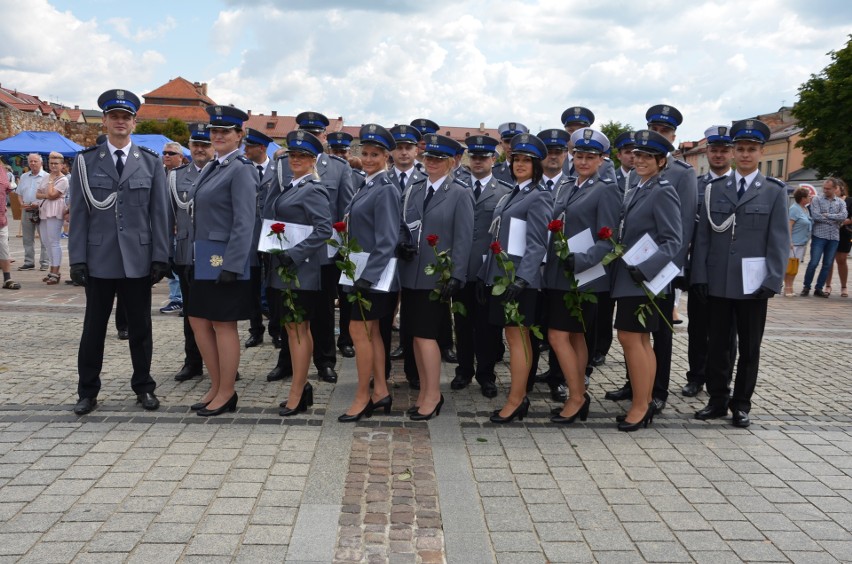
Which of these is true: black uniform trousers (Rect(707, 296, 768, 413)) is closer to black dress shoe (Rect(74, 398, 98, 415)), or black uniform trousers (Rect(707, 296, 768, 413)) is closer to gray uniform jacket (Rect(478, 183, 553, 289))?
gray uniform jacket (Rect(478, 183, 553, 289))

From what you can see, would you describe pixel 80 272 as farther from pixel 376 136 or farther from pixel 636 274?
pixel 636 274

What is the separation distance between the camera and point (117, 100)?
223 inches

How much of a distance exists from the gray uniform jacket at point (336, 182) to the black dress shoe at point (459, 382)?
2.02m

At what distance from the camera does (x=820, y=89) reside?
154 ft

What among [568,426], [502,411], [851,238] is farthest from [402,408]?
[851,238]

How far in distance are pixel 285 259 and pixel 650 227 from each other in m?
2.65

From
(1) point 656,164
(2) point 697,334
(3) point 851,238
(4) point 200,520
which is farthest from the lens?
(3) point 851,238

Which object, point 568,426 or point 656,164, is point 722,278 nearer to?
point 656,164

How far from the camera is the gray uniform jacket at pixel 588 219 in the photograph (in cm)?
546

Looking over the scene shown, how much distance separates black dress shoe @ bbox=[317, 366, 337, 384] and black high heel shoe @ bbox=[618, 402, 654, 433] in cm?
265

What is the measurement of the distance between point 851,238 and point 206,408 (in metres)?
12.8

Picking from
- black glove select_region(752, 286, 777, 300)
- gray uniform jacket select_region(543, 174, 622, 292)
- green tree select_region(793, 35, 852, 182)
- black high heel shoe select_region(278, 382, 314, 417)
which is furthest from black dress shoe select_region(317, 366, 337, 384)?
green tree select_region(793, 35, 852, 182)

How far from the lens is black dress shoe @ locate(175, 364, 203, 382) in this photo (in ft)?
22.4

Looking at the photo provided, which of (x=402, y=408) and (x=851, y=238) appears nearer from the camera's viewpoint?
(x=402, y=408)
